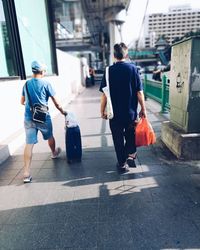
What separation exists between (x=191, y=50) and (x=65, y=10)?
18664mm

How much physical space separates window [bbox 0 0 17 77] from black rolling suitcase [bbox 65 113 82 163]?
7.76ft

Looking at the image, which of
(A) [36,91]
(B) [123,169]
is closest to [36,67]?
(A) [36,91]

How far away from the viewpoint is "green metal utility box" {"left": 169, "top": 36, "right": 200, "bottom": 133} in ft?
11.0

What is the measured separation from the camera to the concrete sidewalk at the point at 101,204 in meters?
2.05

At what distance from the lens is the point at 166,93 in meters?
7.02

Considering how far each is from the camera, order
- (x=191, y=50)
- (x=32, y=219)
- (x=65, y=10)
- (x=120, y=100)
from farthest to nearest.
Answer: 1. (x=65, y=10)
2. (x=191, y=50)
3. (x=120, y=100)
4. (x=32, y=219)

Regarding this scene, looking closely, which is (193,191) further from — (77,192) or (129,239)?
(77,192)

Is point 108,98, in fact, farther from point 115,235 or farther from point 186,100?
point 115,235

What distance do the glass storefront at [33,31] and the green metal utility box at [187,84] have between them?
169 inches

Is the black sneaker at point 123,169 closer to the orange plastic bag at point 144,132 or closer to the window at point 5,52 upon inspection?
the orange plastic bag at point 144,132

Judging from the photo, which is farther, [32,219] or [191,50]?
[191,50]

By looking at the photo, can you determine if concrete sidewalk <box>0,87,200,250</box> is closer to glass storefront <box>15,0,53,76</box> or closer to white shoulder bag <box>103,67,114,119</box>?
white shoulder bag <box>103,67,114,119</box>

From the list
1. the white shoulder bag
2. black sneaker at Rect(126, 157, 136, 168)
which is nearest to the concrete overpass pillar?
black sneaker at Rect(126, 157, 136, 168)

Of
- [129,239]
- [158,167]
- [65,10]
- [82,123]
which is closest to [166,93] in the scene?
[82,123]
